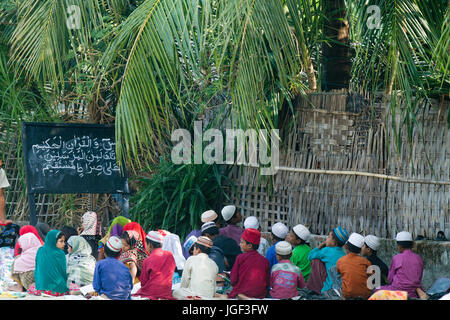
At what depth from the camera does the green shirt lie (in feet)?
23.9

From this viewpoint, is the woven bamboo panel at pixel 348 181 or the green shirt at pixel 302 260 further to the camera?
the woven bamboo panel at pixel 348 181

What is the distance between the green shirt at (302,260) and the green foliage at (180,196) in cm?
191

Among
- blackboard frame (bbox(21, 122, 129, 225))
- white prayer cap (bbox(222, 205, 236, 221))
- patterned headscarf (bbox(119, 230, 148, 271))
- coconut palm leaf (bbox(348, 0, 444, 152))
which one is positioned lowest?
patterned headscarf (bbox(119, 230, 148, 271))

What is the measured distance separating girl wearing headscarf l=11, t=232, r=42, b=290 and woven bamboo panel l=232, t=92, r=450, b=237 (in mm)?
2800

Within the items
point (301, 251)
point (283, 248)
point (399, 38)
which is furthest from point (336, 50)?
point (283, 248)

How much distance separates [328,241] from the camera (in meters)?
7.16

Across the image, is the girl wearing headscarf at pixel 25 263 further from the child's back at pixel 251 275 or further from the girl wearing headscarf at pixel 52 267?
the child's back at pixel 251 275

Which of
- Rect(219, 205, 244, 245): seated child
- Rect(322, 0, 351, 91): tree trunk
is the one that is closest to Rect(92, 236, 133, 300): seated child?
Rect(219, 205, 244, 245): seated child

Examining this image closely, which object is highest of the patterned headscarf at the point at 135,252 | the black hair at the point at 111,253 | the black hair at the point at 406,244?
the black hair at the point at 406,244

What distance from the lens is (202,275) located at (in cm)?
659

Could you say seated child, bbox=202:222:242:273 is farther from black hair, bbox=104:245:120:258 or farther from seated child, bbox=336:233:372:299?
seated child, bbox=336:233:372:299

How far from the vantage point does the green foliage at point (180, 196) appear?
898 centimetres

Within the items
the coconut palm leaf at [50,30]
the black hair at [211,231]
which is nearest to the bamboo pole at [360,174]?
the black hair at [211,231]
